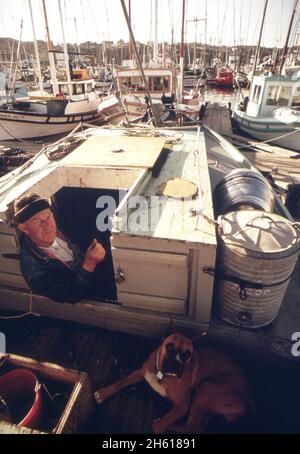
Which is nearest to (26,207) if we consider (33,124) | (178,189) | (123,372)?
(178,189)

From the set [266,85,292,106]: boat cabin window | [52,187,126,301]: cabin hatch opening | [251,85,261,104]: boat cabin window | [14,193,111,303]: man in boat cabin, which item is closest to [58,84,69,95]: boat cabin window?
[251,85,261,104]: boat cabin window

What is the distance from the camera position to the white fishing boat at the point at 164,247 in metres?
2.98

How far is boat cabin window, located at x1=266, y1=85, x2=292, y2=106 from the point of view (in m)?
15.1

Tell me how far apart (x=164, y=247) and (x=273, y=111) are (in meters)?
15.5

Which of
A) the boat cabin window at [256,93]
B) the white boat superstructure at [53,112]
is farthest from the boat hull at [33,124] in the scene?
the boat cabin window at [256,93]

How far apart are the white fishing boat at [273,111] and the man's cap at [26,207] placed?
1336 centimetres

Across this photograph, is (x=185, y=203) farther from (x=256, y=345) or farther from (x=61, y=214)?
(x=61, y=214)

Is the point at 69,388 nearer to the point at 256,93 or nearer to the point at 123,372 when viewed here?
the point at 123,372

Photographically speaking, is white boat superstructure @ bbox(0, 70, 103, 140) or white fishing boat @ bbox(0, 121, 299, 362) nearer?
white fishing boat @ bbox(0, 121, 299, 362)

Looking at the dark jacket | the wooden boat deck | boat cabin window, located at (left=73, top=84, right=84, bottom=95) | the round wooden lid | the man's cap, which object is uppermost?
boat cabin window, located at (left=73, top=84, right=84, bottom=95)

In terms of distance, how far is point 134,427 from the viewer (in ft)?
10.1

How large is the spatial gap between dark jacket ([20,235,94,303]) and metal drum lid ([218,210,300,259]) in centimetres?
189

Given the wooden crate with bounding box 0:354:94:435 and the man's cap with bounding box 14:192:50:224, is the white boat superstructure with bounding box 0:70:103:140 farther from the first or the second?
the wooden crate with bounding box 0:354:94:435

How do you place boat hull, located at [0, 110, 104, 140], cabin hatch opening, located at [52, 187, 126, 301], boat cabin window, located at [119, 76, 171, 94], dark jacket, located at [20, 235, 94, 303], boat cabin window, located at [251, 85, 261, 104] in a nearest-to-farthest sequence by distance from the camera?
dark jacket, located at [20, 235, 94, 303]
cabin hatch opening, located at [52, 187, 126, 301]
boat cabin window, located at [251, 85, 261, 104]
boat hull, located at [0, 110, 104, 140]
boat cabin window, located at [119, 76, 171, 94]
